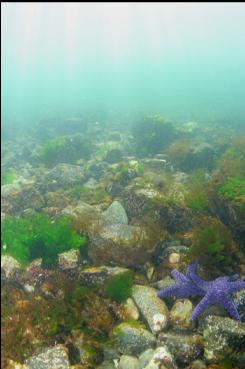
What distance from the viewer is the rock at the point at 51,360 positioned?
4789mm

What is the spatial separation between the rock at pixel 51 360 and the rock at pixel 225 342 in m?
1.92

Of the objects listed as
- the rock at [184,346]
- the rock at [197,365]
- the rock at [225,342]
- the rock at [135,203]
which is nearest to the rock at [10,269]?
the rock at [184,346]

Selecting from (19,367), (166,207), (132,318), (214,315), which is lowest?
(19,367)

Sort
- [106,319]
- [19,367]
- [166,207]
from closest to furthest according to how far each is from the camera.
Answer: [19,367]
[106,319]
[166,207]

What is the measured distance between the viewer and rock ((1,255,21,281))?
6672mm

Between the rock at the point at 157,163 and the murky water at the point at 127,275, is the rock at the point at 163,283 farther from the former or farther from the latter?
the rock at the point at 157,163

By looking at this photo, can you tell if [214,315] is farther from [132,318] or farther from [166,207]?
[166,207]

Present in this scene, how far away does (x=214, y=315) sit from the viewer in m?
4.93

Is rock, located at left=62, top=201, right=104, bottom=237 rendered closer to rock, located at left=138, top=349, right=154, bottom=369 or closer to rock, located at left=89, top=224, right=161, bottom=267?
rock, located at left=89, top=224, right=161, bottom=267

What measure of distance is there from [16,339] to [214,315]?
2912 millimetres

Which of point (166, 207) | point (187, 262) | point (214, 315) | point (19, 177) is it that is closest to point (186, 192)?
point (166, 207)

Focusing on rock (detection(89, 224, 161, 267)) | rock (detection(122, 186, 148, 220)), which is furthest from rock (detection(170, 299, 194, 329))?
rock (detection(122, 186, 148, 220))

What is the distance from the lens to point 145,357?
479 centimetres

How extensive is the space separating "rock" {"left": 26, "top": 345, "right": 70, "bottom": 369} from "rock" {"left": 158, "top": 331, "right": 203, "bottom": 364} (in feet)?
4.41
